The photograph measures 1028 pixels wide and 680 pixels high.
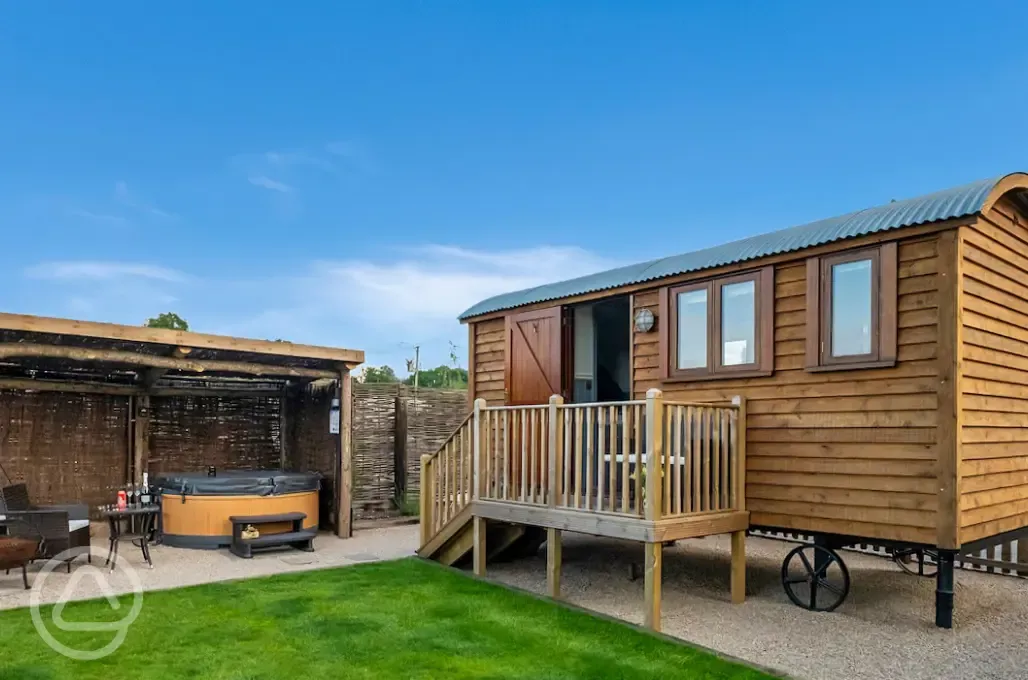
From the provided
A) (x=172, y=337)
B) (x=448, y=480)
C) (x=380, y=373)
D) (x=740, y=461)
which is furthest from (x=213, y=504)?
(x=380, y=373)

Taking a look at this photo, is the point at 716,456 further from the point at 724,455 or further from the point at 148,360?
the point at 148,360

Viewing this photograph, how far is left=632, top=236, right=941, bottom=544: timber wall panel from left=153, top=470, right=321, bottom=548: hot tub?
18.2 ft

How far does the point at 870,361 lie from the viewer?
18.9ft

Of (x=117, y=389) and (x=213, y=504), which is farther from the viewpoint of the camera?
(x=117, y=389)

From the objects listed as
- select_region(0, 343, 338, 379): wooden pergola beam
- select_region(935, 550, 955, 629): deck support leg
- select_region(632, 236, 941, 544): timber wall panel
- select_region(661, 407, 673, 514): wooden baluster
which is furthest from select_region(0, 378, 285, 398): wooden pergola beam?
select_region(935, 550, 955, 629): deck support leg

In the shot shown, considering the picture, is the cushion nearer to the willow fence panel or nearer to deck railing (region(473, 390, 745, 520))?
the willow fence panel

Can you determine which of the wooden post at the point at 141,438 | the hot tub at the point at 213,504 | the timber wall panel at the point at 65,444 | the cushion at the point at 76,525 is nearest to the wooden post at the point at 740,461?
the hot tub at the point at 213,504

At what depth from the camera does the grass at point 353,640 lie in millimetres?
4496

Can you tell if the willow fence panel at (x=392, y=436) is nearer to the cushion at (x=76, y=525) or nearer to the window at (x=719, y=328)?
the cushion at (x=76, y=525)

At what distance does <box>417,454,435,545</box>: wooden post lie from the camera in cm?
838

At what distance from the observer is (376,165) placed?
18281 millimetres

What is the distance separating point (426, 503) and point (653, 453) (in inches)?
146

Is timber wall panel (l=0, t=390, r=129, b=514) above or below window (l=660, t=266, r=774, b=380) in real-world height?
below

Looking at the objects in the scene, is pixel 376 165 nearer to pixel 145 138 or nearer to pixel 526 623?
pixel 145 138
